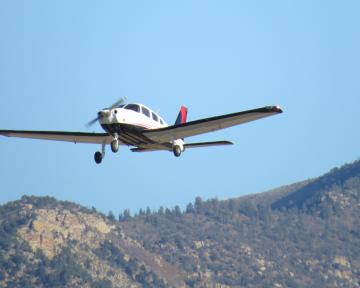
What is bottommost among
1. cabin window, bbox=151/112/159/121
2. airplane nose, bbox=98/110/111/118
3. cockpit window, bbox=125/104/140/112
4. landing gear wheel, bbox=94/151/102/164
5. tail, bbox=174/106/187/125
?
landing gear wheel, bbox=94/151/102/164

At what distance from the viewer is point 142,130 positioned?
51875mm

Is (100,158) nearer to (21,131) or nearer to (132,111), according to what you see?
(132,111)

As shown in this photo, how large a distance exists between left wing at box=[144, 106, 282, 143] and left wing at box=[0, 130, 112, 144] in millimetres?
2935

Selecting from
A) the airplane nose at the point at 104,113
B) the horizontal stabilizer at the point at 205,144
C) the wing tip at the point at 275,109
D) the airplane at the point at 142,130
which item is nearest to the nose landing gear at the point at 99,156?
the airplane at the point at 142,130

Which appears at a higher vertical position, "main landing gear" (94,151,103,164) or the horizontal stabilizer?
the horizontal stabilizer

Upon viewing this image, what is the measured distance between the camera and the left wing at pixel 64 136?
53.6m

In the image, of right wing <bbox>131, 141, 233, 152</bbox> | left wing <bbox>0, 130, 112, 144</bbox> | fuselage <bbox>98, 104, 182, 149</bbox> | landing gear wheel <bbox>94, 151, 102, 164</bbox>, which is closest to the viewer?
fuselage <bbox>98, 104, 182, 149</bbox>

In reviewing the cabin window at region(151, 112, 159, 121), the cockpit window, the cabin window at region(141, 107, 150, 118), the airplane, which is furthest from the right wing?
the cockpit window

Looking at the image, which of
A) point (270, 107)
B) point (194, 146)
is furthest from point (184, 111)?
point (270, 107)

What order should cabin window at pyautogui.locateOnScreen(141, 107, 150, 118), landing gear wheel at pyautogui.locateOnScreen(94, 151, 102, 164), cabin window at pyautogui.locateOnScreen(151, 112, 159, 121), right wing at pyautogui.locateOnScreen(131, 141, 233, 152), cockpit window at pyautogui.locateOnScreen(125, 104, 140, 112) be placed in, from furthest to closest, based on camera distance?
right wing at pyautogui.locateOnScreen(131, 141, 233, 152) < cabin window at pyautogui.locateOnScreen(151, 112, 159, 121) < cabin window at pyautogui.locateOnScreen(141, 107, 150, 118) < cockpit window at pyautogui.locateOnScreen(125, 104, 140, 112) < landing gear wheel at pyautogui.locateOnScreen(94, 151, 102, 164)

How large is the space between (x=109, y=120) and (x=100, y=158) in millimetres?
2701

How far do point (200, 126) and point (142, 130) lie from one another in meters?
3.29

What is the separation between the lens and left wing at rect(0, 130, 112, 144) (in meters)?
53.6

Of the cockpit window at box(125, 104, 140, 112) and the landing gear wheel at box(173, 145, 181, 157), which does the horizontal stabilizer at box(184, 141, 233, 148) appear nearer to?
the landing gear wheel at box(173, 145, 181, 157)
